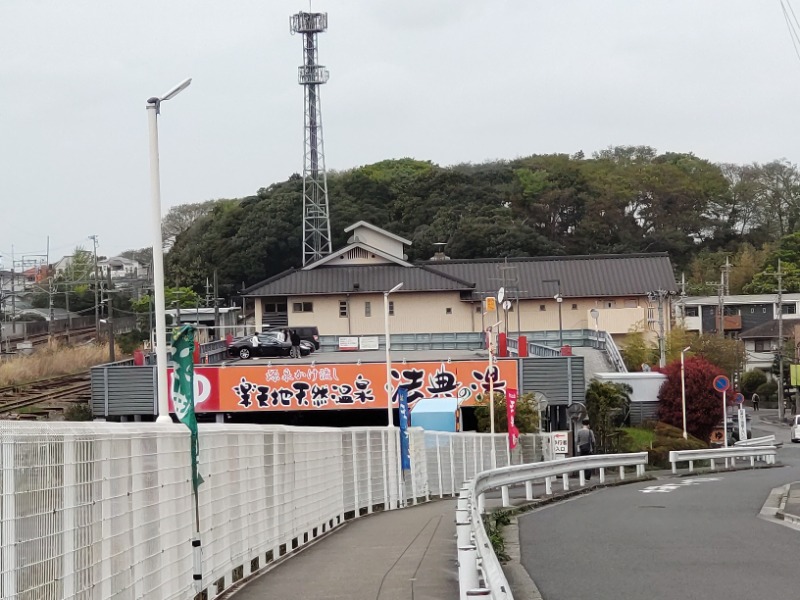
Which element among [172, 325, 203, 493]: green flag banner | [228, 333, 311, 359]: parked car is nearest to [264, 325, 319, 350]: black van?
[228, 333, 311, 359]: parked car

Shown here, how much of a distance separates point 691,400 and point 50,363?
30489mm

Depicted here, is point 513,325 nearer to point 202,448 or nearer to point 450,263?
point 450,263

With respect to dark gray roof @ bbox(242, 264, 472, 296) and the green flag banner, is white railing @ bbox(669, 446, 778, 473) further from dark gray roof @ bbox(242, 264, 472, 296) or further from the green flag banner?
dark gray roof @ bbox(242, 264, 472, 296)

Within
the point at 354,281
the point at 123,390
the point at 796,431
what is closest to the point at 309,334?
the point at 354,281

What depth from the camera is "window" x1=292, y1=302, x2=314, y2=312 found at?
236ft

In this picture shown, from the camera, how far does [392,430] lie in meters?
23.1

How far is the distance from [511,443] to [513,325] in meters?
39.5

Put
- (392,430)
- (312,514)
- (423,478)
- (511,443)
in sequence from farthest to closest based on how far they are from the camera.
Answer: (511,443) → (423,478) → (392,430) → (312,514)

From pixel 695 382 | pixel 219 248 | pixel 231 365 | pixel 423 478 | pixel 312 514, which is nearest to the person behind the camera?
pixel 312 514

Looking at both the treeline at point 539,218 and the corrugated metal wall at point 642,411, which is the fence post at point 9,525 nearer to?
the corrugated metal wall at point 642,411

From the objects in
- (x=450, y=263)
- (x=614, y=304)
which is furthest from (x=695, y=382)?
(x=450, y=263)

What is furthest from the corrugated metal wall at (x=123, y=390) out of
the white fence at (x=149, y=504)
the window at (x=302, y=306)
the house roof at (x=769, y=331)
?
the house roof at (x=769, y=331)

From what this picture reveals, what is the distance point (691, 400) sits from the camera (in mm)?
52844

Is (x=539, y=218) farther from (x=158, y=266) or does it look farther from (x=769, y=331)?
(x=158, y=266)
